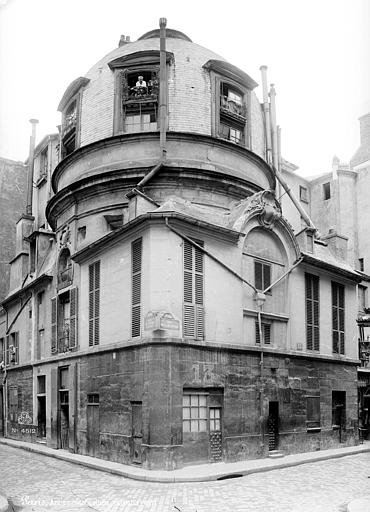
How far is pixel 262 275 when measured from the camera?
23375 millimetres

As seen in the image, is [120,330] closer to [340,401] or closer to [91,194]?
[91,194]

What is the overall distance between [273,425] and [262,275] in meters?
5.72

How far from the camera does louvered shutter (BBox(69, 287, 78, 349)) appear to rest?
25.0 metres

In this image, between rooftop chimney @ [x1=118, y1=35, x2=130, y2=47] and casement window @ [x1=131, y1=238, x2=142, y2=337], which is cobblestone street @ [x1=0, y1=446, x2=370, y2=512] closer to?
casement window @ [x1=131, y1=238, x2=142, y2=337]

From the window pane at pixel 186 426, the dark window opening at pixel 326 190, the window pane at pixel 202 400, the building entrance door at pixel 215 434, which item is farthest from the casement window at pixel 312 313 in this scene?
the dark window opening at pixel 326 190

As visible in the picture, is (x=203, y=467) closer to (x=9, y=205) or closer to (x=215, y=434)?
(x=215, y=434)

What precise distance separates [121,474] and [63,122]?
58.2 feet

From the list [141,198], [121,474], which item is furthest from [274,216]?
[121,474]

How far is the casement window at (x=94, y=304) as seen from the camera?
23.3m

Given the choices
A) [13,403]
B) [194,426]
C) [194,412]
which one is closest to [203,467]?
[194,426]

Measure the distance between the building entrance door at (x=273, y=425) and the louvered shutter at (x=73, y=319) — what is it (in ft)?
27.4

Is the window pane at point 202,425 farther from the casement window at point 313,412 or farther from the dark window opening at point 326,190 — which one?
the dark window opening at point 326,190

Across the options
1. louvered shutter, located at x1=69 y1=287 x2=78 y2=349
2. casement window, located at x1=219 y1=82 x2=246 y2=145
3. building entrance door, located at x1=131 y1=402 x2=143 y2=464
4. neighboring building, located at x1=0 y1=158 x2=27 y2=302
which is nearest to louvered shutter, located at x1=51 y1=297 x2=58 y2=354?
louvered shutter, located at x1=69 y1=287 x2=78 y2=349

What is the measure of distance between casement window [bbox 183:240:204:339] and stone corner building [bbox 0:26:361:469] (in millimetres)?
52
